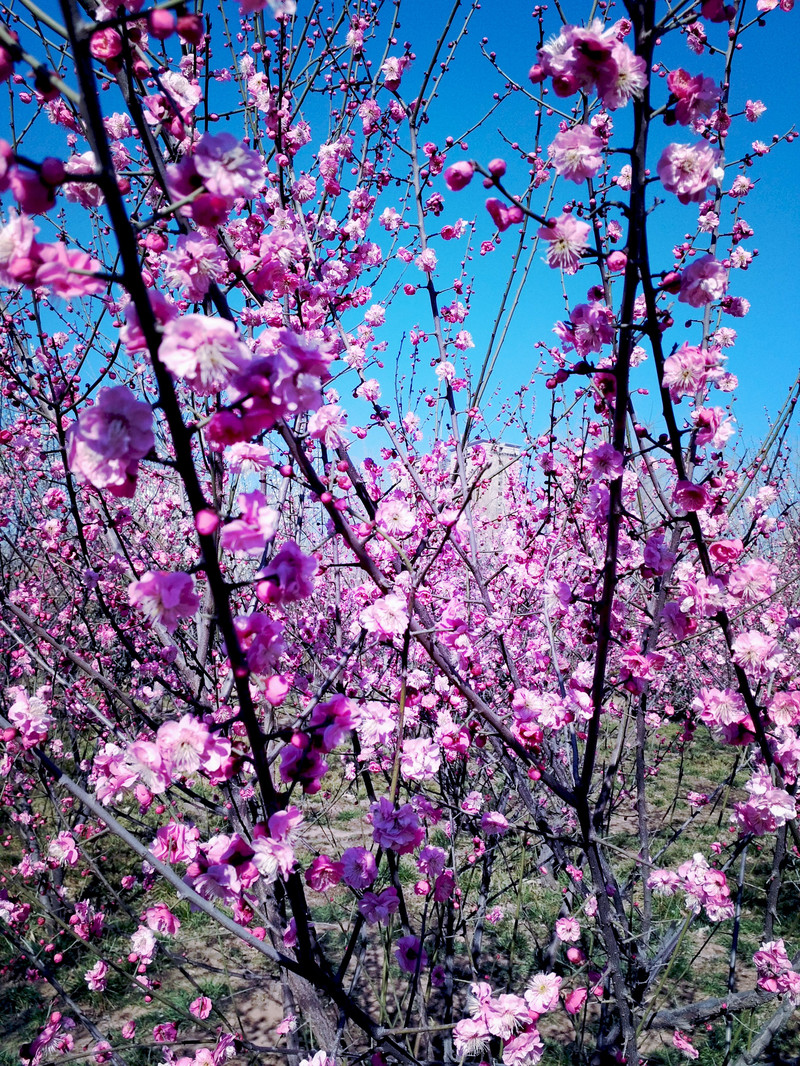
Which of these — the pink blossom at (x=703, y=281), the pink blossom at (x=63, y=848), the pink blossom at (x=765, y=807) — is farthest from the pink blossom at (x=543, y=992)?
the pink blossom at (x=703, y=281)

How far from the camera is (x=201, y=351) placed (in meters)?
0.94

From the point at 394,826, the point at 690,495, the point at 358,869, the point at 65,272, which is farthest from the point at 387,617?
the point at 65,272

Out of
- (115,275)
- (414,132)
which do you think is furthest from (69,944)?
(414,132)

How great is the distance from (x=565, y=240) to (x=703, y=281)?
0.34m

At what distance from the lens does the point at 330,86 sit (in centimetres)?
321

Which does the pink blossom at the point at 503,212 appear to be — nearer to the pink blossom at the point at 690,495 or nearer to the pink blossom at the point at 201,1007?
the pink blossom at the point at 690,495

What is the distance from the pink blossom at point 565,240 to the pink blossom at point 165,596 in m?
1.06

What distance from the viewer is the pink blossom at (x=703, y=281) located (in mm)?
1392

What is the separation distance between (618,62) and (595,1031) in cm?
525

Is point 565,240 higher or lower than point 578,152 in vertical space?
lower

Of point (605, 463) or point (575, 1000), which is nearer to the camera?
point (605, 463)

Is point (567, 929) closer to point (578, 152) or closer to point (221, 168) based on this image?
point (578, 152)

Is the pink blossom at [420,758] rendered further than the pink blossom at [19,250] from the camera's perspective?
Yes

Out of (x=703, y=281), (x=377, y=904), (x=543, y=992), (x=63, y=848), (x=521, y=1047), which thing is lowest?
(x=521, y=1047)
